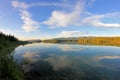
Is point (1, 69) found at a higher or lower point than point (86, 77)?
higher

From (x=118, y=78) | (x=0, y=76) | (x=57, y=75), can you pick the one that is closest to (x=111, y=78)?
(x=118, y=78)

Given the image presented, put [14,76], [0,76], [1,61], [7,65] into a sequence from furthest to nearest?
[1,61] → [7,65] → [14,76] → [0,76]

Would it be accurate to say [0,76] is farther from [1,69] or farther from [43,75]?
[43,75]

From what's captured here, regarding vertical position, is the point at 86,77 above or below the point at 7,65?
below

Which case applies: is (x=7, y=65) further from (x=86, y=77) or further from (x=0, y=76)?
(x=86, y=77)

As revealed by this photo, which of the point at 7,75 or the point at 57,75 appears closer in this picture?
the point at 7,75

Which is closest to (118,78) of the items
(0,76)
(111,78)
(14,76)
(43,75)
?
(111,78)

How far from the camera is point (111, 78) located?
16.2 metres

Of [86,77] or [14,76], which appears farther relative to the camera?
[86,77]

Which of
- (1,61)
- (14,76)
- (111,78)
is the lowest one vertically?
(111,78)

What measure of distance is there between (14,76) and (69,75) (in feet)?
19.1

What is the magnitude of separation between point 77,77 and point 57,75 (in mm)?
1921

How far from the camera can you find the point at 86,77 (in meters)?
16.1

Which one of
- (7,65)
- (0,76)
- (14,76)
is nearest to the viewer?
(0,76)
